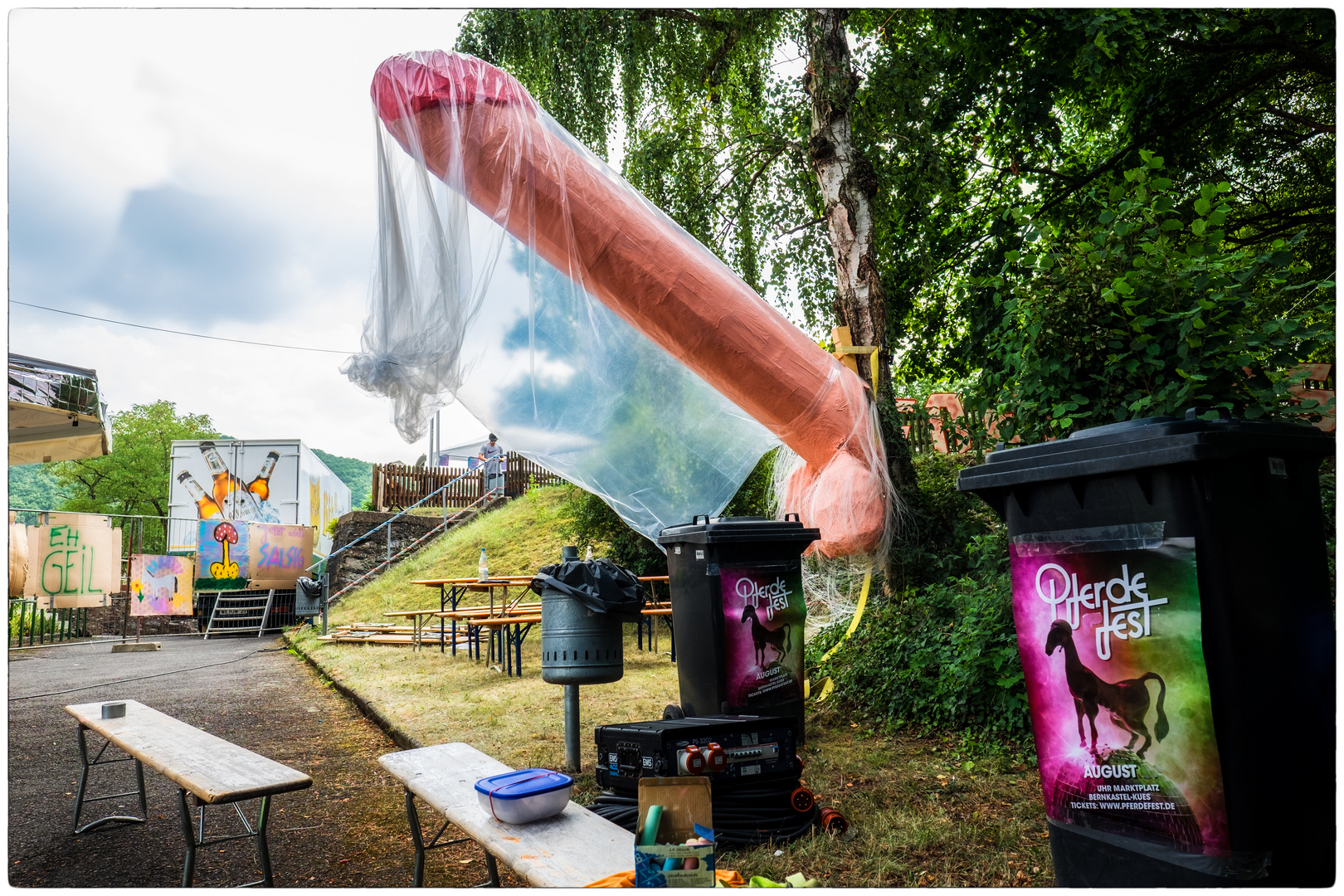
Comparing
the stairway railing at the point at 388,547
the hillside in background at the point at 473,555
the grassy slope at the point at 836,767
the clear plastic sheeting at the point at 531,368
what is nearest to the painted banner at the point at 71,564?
the stairway railing at the point at 388,547

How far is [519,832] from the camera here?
2.32 metres

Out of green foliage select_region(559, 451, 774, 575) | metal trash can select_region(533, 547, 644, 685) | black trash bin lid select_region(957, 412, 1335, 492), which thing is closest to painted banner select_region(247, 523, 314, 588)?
green foliage select_region(559, 451, 774, 575)

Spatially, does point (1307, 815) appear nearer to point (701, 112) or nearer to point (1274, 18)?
point (1274, 18)

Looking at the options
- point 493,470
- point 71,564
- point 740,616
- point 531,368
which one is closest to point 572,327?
point 531,368

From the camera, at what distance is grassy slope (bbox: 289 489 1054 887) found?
303cm

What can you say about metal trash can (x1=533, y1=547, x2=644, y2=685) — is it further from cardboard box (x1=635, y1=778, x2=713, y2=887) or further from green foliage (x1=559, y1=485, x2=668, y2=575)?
green foliage (x1=559, y1=485, x2=668, y2=575)

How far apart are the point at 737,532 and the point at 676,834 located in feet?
8.57

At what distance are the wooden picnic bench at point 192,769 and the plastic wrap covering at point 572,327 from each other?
1681 millimetres

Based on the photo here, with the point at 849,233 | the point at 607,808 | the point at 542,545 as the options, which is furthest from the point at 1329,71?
the point at 542,545

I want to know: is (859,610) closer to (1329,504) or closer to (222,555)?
(1329,504)

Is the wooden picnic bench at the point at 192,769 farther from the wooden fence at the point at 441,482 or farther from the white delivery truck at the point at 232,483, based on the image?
the wooden fence at the point at 441,482

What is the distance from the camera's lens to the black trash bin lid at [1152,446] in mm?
2158

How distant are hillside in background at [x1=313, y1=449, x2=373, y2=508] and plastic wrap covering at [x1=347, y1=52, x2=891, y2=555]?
812 inches

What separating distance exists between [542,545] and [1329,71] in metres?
13.3
